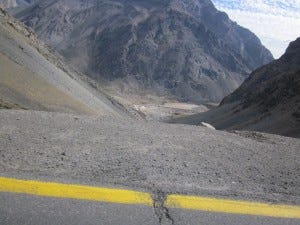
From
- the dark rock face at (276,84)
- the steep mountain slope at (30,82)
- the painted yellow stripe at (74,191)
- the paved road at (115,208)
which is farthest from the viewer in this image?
the dark rock face at (276,84)

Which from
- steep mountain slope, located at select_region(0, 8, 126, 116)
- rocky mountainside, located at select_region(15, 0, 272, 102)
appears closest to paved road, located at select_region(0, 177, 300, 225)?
steep mountain slope, located at select_region(0, 8, 126, 116)

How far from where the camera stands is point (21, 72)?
2366 cm

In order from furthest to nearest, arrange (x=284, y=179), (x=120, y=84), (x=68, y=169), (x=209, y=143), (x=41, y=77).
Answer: (x=120, y=84) < (x=41, y=77) < (x=209, y=143) < (x=284, y=179) < (x=68, y=169)

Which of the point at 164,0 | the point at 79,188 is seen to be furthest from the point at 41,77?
the point at 164,0

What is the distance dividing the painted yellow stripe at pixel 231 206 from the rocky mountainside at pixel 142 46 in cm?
11267

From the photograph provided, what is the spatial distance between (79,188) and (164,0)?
16133cm

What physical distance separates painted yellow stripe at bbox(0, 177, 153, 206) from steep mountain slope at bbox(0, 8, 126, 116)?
13.7 metres

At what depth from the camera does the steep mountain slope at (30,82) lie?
821 inches

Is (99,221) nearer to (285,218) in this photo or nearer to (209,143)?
(285,218)

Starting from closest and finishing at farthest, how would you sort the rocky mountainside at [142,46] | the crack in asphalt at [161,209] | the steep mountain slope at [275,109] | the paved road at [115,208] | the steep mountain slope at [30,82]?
1. the paved road at [115,208]
2. the crack in asphalt at [161,209]
3. the steep mountain slope at [30,82]
4. the steep mountain slope at [275,109]
5. the rocky mountainside at [142,46]

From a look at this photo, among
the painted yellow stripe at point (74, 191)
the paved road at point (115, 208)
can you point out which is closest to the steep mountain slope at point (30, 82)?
the painted yellow stripe at point (74, 191)

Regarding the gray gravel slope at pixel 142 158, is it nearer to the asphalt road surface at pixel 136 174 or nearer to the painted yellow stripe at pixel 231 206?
the asphalt road surface at pixel 136 174

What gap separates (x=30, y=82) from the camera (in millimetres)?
23219

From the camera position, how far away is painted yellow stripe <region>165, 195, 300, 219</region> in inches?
175
